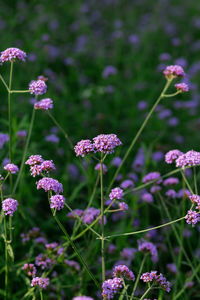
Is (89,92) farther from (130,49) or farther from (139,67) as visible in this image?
(130,49)

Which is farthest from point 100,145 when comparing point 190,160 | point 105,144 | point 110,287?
point 110,287

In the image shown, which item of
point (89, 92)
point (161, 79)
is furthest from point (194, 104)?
point (89, 92)

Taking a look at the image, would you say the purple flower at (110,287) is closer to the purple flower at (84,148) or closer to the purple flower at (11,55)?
the purple flower at (84,148)

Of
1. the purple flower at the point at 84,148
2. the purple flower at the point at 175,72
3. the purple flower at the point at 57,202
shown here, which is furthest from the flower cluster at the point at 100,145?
the purple flower at the point at 175,72

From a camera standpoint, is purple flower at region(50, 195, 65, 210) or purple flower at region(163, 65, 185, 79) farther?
purple flower at region(163, 65, 185, 79)

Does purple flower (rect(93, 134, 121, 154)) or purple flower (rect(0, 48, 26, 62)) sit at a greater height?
purple flower (rect(0, 48, 26, 62))

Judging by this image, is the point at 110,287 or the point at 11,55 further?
the point at 11,55

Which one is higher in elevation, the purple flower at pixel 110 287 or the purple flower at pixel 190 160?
the purple flower at pixel 190 160

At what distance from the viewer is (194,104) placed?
4934 mm

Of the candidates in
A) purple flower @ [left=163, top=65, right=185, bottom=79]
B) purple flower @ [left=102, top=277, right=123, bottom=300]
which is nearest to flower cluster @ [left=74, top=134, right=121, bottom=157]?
purple flower @ [left=102, top=277, right=123, bottom=300]

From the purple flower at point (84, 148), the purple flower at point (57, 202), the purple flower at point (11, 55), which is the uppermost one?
the purple flower at point (11, 55)

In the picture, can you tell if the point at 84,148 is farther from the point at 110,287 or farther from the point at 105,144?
the point at 110,287

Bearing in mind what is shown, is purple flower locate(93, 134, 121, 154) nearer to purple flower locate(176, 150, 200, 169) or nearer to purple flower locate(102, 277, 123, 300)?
purple flower locate(176, 150, 200, 169)

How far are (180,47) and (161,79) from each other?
148 cm
